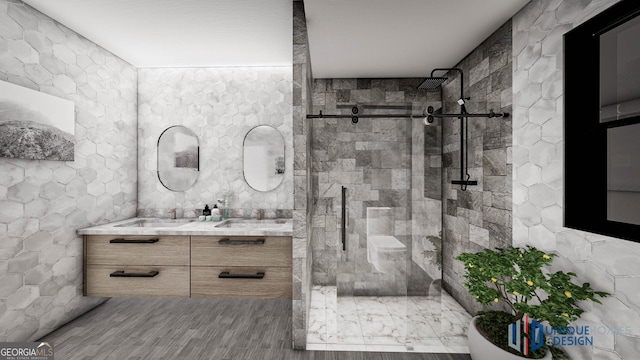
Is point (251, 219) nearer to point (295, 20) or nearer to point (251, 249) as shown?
point (251, 249)

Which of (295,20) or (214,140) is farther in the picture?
(214,140)

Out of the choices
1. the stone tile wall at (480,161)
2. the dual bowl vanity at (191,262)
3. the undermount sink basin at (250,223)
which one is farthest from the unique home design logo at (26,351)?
the stone tile wall at (480,161)

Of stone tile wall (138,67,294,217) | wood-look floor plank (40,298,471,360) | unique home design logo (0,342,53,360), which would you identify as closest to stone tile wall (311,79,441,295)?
wood-look floor plank (40,298,471,360)

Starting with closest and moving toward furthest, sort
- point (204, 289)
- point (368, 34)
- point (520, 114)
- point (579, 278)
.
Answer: point (579, 278) → point (520, 114) → point (368, 34) → point (204, 289)

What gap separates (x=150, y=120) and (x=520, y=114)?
152 inches

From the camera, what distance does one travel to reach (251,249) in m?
2.63

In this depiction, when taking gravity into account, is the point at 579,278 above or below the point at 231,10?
below

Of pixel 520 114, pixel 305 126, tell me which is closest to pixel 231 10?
pixel 305 126

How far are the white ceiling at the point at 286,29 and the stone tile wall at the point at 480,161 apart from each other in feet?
0.74

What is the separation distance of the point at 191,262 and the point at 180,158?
56.9 inches

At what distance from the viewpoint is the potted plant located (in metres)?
1.52

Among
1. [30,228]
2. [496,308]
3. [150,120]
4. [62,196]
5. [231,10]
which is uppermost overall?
[231,10]

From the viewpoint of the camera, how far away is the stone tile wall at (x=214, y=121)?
352 cm

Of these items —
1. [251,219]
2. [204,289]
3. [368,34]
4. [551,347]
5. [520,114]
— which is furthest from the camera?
[251,219]
